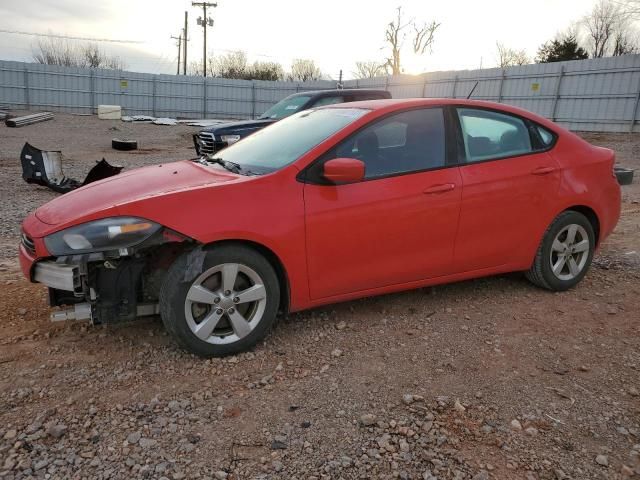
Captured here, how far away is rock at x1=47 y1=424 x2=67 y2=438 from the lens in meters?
2.51

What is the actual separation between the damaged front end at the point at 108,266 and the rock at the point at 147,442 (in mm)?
863

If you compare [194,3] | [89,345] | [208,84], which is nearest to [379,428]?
[89,345]

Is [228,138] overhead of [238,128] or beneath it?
beneath

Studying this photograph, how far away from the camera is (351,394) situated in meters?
2.90

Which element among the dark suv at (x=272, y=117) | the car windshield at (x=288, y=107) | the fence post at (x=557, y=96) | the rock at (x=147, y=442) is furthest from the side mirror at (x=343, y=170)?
the fence post at (x=557, y=96)

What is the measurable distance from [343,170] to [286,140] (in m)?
0.82

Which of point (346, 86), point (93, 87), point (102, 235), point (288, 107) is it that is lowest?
point (102, 235)

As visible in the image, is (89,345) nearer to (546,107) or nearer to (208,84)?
(546,107)

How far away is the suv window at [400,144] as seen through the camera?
360cm

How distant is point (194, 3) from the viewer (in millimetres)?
Answer: 49844

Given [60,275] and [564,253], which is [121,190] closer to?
[60,275]

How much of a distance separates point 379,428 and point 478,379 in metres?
0.80

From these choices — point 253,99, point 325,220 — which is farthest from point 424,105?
point 253,99

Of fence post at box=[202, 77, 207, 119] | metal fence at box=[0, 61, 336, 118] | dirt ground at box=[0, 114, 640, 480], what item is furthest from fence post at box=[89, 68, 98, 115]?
dirt ground at box=[0, 114, 640, 480]
